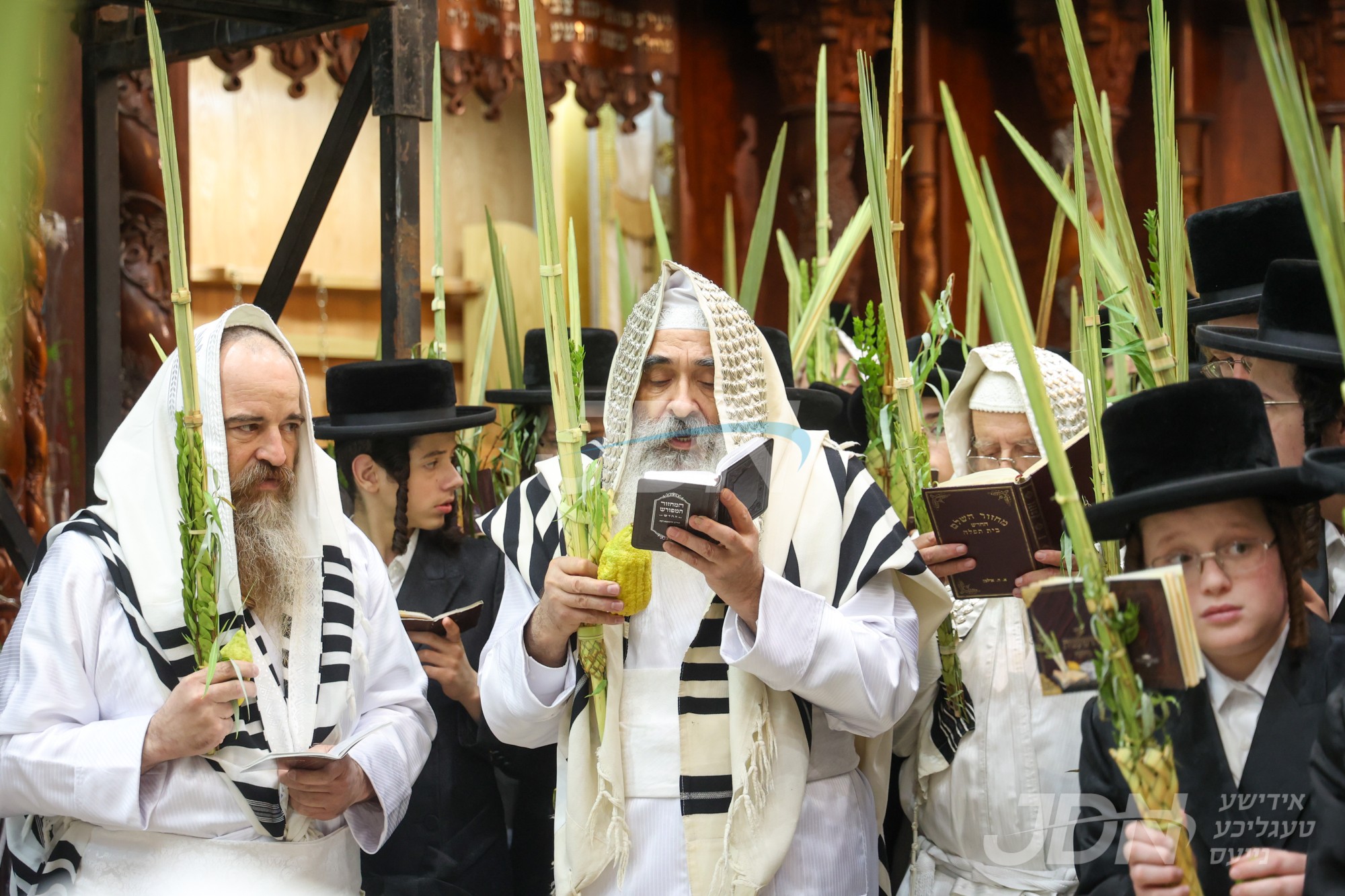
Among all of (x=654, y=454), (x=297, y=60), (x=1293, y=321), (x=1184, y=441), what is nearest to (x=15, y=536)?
(x=654, y=454)

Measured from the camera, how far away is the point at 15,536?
358cm

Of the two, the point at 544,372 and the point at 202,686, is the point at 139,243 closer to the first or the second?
the point at 544,372

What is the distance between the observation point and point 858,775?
261cm

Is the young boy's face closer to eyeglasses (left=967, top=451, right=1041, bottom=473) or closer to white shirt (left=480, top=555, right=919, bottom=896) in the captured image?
white shirt (left=480, top=555, right=919, bottom=896)

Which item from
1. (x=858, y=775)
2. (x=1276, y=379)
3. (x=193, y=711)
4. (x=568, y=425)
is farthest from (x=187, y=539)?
(x=1276, y=379)

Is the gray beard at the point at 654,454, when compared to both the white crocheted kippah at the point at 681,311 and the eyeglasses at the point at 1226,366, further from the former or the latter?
the eyeglasses at the point at 1226,366

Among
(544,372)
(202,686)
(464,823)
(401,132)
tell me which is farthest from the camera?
(544,372)

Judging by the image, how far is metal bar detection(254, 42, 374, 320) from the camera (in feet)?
12.6

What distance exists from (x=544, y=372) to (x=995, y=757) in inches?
84.4

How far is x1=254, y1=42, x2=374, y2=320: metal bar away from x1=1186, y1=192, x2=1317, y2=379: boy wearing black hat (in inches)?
79.8

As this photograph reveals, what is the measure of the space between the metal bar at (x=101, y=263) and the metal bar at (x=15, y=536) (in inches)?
26.2

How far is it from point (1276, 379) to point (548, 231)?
135cm

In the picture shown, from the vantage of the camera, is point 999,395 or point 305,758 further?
point 999,395

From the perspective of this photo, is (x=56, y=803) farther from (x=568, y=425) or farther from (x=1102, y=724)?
(x=1102, y=724)
